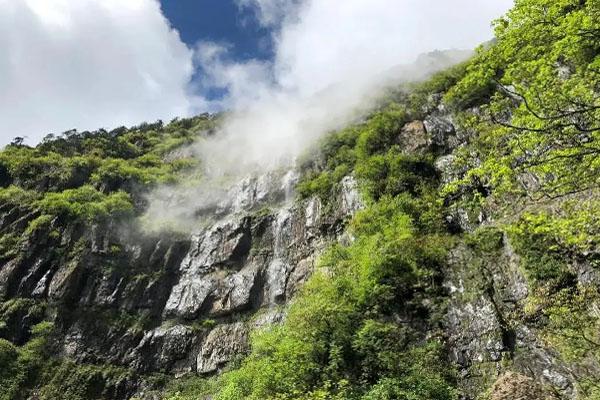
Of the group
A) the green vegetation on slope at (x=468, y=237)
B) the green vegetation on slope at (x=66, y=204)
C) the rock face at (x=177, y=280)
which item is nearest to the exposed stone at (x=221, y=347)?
the rock face at (x=177, y=280)

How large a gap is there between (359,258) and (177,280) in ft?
55.4

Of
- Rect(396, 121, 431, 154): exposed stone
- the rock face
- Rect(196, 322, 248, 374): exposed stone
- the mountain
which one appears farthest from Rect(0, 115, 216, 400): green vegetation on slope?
Rect(396, 121, 431, 154): exposed stone

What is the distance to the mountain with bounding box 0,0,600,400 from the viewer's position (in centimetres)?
1012

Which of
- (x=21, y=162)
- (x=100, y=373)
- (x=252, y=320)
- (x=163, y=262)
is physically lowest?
(x=100, y=373)

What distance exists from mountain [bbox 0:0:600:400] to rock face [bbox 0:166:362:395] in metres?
0.14

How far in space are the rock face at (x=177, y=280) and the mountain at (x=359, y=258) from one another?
143mm

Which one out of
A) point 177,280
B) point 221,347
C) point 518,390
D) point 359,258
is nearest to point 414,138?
point 359,258

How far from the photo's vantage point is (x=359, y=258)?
27.4 m

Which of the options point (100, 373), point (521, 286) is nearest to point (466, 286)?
point (521, 286)

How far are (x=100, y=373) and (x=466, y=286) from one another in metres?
24.0

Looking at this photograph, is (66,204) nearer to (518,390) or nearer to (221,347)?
(221,347)

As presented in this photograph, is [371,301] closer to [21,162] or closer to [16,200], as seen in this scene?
[16,200]

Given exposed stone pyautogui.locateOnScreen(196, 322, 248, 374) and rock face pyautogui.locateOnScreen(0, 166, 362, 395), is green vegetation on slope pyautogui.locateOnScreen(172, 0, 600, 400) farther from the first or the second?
rock face pyautogui.locateOnScreen(0, 166, 362, 395)

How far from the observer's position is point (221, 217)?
141ft
